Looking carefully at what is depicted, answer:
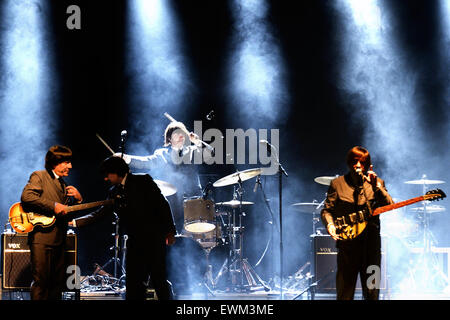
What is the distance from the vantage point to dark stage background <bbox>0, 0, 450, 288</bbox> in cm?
980

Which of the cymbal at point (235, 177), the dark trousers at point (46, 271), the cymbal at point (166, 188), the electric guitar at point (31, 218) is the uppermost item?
the cymbal at point (235, 177)

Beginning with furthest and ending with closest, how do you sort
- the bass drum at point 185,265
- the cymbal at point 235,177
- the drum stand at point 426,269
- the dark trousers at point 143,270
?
the drum stand at point 426,269
the cymbal at point 235,177
the bass drum at point 185,265
the dark trousers at point 143,270

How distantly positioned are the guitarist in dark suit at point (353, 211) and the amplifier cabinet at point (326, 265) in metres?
2.08

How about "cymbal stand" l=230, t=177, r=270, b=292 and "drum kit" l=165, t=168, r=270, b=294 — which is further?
"cymbal stand" l=230, t=177, r=270, b=292

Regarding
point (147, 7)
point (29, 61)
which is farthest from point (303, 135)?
point (29, 61)

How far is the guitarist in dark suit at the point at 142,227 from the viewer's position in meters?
5.41

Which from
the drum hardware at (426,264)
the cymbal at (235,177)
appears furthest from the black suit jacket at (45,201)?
the drum hardware at (426,264)

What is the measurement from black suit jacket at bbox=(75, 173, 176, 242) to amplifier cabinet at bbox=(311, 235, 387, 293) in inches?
107

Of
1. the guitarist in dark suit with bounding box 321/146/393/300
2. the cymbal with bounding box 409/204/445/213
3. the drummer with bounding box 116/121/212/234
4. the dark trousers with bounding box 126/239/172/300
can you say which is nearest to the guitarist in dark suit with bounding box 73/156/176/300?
the dark trousers with bounding box 126/239/172/300

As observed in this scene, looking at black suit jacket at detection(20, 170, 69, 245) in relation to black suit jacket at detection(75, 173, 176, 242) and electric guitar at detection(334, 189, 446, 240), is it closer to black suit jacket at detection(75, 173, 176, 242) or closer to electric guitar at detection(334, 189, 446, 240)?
black suit jacket at detection(75, 173, 176, 242)

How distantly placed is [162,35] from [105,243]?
3775 millimetres

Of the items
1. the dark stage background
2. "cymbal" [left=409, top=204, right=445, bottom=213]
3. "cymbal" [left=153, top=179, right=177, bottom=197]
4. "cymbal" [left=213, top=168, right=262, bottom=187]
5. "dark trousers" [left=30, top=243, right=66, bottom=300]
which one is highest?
the dark stage background

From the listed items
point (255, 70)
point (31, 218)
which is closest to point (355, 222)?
point (31, 218)

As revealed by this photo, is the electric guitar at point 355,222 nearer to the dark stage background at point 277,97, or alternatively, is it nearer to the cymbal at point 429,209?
the cymbal at point 429,209
